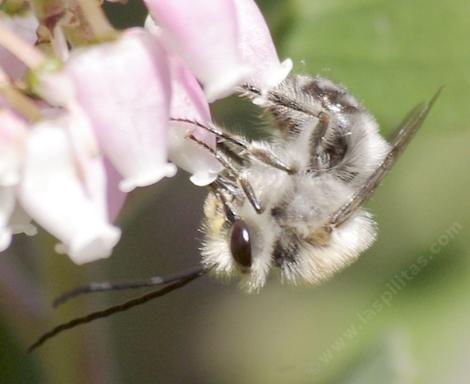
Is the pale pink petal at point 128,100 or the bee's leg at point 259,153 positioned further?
the bee's leg at point 259,153

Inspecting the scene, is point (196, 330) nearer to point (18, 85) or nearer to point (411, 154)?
point (411, 154)

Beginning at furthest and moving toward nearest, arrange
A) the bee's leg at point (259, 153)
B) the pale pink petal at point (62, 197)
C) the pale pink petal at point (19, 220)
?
1. the bee's leg at point (259, 153)
2. the pale pink petal at point (19, 220)
3. the pale pink petal at point (62, 197)

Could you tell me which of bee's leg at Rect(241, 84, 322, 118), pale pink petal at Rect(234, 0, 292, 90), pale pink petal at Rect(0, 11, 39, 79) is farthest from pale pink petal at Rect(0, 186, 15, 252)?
bee's leg at Rect(241, 84, 322, 118)

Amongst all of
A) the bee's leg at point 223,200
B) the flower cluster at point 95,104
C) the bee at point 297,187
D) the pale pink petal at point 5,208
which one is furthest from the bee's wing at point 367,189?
the pale pink petal at point 5,208

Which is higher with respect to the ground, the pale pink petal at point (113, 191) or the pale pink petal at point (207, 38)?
the pale pink petal at point (207, 38)

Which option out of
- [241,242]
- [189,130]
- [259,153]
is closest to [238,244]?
[241,242]

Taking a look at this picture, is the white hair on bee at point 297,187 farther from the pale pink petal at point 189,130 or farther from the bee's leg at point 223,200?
the pale pink petal at point 189,130

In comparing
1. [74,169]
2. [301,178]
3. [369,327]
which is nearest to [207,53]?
[74,169]
